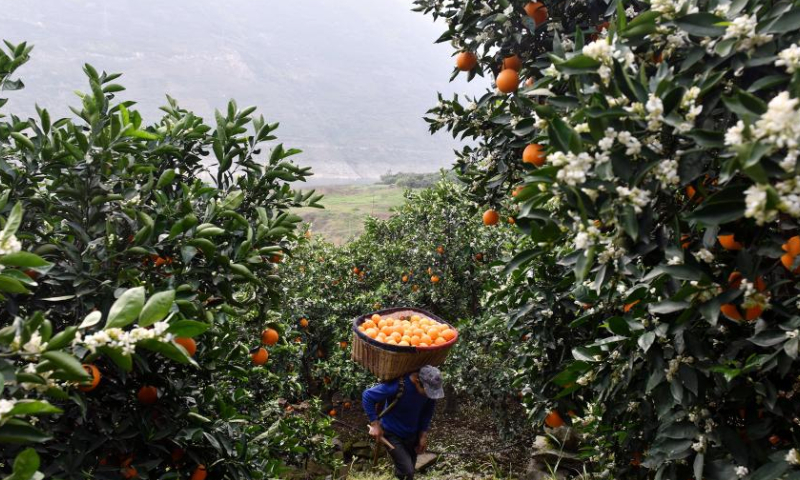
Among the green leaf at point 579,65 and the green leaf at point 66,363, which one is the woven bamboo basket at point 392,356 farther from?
the green leaf at point 66,363

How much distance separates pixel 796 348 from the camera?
127 cm

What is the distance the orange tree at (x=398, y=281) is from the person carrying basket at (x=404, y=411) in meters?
1.77

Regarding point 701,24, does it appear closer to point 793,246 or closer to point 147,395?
point 793,246

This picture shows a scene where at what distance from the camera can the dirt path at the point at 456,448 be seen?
5527 mm

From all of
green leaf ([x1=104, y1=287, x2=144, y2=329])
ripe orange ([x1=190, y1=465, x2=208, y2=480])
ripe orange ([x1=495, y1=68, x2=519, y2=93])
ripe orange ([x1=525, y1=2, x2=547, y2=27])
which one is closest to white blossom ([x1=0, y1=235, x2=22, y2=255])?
green leaf ([x1=104, y1=287, x2=144, y2=329])

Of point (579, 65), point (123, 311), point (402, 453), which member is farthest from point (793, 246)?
point (402, 453)

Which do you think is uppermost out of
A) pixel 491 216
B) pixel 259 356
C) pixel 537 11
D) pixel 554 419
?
pixel 537 11

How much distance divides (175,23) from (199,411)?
458 feet

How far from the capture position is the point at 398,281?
306 inches

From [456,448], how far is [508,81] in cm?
513

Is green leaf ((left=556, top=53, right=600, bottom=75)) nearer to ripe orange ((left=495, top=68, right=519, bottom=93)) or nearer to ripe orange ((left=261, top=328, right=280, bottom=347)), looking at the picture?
ripe orange ((left=495, top=68, right=519, bottom=93))

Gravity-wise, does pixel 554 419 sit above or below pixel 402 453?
above

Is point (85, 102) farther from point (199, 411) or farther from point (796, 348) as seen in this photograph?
point (796, 348)

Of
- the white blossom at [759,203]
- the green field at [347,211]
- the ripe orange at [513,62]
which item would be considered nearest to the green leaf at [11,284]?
the white blossom at [759,203]
